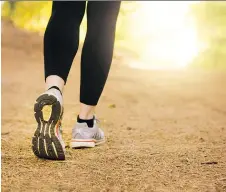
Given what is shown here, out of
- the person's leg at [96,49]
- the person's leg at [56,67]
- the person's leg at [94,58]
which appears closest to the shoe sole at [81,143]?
the person's leg at [94,58]

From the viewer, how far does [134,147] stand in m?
2.10

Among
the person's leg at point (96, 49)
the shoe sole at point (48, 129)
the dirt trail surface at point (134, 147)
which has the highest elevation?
the person's leg at point (96, 49)

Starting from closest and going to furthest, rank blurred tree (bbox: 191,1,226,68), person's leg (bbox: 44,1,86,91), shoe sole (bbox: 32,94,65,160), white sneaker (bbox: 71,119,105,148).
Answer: shoe sole (bbox: 32,94,65,160), person's leg (bbox: 44,1,86,91), white sneaker (bbox: 71,119,105,148), blurred tree (bbox: 191,1,226,68)

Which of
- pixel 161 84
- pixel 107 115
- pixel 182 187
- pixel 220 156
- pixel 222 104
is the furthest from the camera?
pixel 161 84

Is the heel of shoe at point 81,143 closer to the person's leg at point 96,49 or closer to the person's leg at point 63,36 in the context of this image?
the person's leg at point 96,49

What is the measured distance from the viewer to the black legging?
1.84 metres

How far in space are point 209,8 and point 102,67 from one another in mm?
13970

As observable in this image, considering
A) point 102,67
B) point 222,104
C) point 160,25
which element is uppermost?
point 102,67

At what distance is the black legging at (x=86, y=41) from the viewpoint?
1836mm

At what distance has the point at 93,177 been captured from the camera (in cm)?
155

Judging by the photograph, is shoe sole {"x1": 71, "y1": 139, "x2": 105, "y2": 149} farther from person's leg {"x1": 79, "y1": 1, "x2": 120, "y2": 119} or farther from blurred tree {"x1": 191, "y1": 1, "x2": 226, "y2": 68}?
blurred tree {"x1": 191, "y1": 1, "x2": 226, "y2": 68}

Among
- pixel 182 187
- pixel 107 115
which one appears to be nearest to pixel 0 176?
pixel 182 187

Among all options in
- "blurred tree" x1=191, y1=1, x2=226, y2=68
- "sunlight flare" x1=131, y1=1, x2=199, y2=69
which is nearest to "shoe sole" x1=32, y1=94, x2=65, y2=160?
"blurred tree" x1=191, y1=1, x2=226, y2=68

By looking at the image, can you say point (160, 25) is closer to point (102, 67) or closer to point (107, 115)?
point (107, 115)
